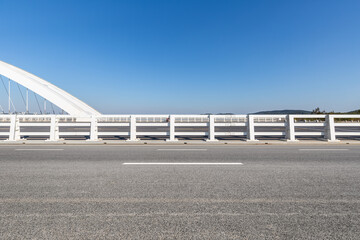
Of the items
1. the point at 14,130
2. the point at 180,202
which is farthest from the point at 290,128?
the point at 14,130

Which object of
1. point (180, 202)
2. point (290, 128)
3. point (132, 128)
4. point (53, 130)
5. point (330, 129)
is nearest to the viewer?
point (180, 202)

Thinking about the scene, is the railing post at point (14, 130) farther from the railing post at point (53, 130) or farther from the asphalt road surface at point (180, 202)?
the asphalt road surface at point (180, 202)

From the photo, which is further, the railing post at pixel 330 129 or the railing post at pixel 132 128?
the railing post at pixel 132 128

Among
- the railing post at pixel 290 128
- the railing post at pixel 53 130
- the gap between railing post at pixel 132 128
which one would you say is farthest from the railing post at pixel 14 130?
the railing post at pixel 290 128

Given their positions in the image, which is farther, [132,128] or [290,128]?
[132,128]

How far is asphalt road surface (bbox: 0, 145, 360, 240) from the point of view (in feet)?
7.04

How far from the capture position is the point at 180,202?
288 cm

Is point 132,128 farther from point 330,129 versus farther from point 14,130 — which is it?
point 330,129

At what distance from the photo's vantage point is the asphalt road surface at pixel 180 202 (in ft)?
7.04

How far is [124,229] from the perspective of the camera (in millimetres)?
2172

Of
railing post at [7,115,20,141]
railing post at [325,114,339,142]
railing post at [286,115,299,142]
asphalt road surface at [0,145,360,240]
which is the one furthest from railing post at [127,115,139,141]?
railing post at [325,114,339,142]

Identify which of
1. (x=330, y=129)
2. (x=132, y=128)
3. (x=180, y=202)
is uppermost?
(x=132, y=128)

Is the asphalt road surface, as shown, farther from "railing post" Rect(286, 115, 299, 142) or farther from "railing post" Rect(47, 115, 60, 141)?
"railing post" Rect(47, 115, 60, 141)

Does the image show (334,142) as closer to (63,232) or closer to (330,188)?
(330,188)
